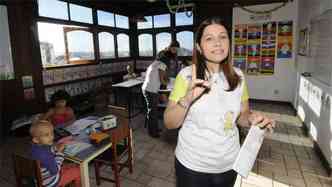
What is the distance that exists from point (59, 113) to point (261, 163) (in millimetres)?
2598

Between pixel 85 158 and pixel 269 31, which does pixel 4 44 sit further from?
pixel 269 31

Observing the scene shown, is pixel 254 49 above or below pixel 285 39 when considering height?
below

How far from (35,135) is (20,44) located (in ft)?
10.5

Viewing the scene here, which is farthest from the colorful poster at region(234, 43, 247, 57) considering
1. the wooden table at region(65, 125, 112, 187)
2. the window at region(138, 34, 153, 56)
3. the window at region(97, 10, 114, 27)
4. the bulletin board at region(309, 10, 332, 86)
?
the wooden table at region(65, 125, 112, 187)

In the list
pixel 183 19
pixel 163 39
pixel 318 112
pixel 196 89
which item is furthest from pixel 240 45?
pixel 196 89

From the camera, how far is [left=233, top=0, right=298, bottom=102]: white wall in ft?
16.3

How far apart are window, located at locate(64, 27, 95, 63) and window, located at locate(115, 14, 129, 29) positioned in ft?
3.97

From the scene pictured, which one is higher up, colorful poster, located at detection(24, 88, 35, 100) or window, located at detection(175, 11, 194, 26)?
window, located at detection(175, 11, 194, 26)

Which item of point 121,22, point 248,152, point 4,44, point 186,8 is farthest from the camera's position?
point 121,22

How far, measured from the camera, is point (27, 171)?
142cm

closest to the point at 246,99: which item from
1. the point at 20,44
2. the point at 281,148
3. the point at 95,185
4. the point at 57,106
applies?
the point at 95,185

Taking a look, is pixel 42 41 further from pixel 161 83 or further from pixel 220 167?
pixel 220 167

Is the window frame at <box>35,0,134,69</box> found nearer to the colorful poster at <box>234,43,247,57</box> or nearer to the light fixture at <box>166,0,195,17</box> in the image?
the light fixture at <box>166,0,195,17</box>

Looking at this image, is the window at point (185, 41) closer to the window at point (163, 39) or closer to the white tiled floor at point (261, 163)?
the window at point (163, 39)
